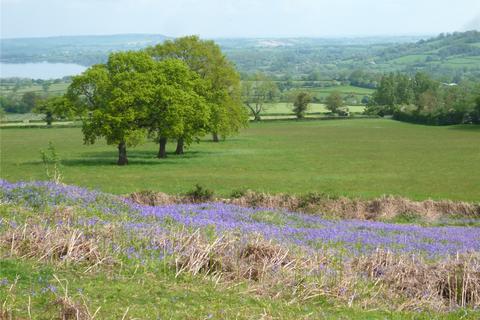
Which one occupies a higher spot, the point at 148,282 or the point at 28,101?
the point at 148,282

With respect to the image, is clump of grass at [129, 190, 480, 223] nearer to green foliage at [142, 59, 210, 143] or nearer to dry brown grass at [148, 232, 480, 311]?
dry brown grass at [148, 232, 480, 311]

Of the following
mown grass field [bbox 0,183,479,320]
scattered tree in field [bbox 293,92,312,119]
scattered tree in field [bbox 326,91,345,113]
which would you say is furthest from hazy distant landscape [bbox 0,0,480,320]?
scattered tree in field [bbox 326,91,345,113]

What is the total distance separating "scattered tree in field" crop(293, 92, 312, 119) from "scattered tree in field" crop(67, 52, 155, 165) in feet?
324

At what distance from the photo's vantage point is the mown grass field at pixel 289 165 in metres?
43.6

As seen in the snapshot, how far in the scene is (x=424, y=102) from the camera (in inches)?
5817

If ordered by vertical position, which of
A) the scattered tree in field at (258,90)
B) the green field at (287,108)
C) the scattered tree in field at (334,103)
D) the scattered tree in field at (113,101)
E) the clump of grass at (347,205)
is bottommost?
the green field at (287,108)

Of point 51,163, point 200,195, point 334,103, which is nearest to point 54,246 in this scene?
point 200,195

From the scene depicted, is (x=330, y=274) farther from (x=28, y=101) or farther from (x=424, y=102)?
(x=28, y=101)

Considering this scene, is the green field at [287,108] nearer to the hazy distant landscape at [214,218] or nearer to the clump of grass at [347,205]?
the hazy distant landscape at [214,218]

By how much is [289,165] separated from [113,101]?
1917cm

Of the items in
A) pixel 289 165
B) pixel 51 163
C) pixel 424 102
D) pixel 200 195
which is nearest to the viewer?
pixel 200 195

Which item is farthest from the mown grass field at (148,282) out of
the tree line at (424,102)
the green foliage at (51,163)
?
the tree line at (424,102)

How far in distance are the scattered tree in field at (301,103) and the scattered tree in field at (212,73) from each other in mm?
77486

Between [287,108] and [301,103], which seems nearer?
[301,103]
